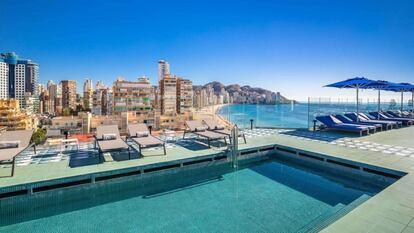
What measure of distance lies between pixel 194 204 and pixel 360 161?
13.2ft

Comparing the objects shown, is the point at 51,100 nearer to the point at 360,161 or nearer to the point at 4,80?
the point at 4,80

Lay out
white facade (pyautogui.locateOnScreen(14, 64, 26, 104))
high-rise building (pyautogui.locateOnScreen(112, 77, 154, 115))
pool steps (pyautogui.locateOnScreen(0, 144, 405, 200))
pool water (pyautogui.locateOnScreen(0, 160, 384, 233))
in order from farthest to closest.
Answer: white facade (pyautogui.locateOnScreen(14, 64, 26, 104)) < high-rise building (pyautogui.locateOnScreen(112, 77, 154, 115)) < pool steps (pyautogui.locateOnScreen(0, 144, 405, 200)) < pool water (pyautogui.locateOnScreen(0, 160, 384, 233))

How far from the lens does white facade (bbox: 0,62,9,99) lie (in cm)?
7750

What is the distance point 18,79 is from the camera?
8688 centimetres

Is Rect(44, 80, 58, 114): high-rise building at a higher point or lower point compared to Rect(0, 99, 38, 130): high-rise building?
higher

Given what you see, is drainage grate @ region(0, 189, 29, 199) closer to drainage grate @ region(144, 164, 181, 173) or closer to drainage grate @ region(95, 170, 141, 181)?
drainage grate @ region(95, 170, 141, 181)

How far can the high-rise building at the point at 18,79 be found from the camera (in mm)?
77750

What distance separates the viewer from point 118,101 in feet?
154

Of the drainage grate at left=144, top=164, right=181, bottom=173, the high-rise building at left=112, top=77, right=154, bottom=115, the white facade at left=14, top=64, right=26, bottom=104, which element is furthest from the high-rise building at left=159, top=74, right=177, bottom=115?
the white facade at left=14, top=64, right=26, bottom=104

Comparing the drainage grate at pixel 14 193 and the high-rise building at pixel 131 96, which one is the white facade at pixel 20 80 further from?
the drainage grate at pixel 14 193

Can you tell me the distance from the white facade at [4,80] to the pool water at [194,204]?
10319 cm

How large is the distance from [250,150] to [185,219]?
11.9 ft

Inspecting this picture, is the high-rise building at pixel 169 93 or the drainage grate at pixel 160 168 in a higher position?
the high-rise building at pixel 169 93

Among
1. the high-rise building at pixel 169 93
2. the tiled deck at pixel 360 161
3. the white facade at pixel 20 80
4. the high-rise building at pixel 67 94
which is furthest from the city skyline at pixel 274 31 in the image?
the white facade at pixel 20 80
